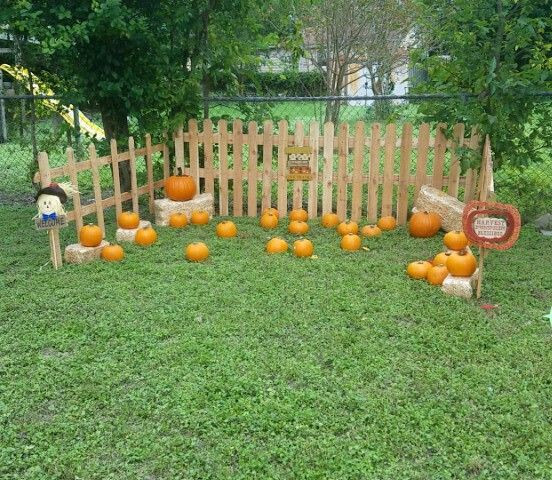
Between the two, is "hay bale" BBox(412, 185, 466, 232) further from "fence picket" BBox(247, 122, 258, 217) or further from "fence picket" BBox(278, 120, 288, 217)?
"fence picket" BBox(247, 122, 258, 217)

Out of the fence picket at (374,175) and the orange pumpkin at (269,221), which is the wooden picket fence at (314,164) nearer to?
the fence picket at (374,175)

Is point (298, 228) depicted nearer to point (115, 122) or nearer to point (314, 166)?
point (314, 166)

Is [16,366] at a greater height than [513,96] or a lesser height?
lesser

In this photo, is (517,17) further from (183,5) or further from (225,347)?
(225,347)

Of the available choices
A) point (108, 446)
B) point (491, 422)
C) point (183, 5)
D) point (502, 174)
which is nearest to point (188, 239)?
point (183, 5)

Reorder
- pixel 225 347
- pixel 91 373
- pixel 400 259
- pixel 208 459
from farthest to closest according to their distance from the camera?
pixel 400 259, pixel 225 347, pixel 91 373, pixel 208 459

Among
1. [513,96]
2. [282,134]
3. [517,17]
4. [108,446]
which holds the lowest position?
[108,446]

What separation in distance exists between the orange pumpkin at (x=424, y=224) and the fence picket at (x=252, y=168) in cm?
201

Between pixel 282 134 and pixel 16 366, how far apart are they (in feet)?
13.9

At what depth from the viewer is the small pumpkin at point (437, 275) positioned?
5.03 m

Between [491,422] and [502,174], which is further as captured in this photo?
[502,174]

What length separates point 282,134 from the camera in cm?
704

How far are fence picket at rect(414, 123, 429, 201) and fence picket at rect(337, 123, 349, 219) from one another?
0.83 meters

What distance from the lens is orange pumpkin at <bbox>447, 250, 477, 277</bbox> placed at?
485 cm
